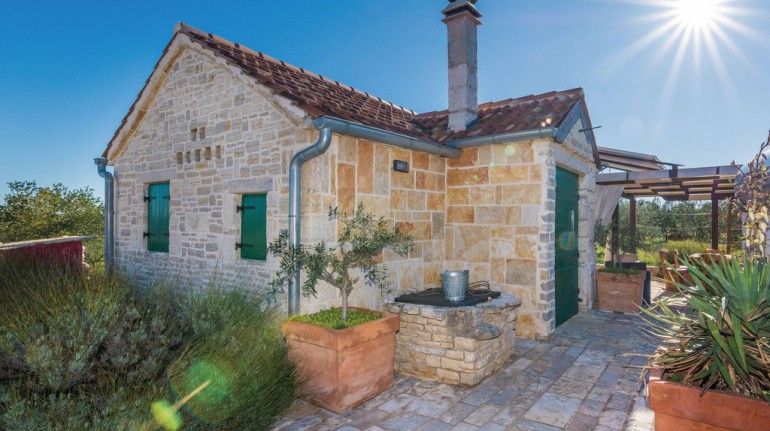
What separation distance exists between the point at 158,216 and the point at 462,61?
569 centimetres

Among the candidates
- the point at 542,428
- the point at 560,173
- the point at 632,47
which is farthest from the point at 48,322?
the point at 632,47

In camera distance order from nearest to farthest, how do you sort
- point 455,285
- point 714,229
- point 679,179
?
point 455,285 < point 679,179 < point 714,229

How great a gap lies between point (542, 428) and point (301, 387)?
2.09 m

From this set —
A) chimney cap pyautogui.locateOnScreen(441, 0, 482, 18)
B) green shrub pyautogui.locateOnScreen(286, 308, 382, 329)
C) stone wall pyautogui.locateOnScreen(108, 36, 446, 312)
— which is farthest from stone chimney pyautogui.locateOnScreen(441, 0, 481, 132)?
green shrub pyautogui.locateOnScreen(286, 308, 382, 329)

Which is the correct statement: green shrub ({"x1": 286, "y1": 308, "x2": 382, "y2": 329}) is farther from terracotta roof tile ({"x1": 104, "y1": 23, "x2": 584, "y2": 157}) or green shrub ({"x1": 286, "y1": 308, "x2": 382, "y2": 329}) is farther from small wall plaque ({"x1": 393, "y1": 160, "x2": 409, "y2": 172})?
terracotta roof tile ({"x1": 104, "y1": 23, "x2": 584, "y2": 157})

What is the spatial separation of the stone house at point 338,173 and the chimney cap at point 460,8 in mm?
22

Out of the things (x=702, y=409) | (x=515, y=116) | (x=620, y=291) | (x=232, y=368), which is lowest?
(x=620, y=291)

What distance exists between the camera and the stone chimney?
6.51 meters

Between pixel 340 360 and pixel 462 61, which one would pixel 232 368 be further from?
pixel 462 61

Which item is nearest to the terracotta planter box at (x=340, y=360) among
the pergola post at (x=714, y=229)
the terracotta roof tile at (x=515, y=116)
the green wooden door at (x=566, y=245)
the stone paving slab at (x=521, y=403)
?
the stone paving slab at (x=521, y=403)

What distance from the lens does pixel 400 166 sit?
552 cm

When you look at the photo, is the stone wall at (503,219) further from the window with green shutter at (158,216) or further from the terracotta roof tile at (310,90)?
the window with green shutter at (158,216)

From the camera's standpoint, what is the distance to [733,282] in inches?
104

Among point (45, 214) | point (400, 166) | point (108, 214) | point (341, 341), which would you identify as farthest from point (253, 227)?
point (45, 214)
